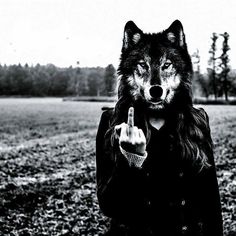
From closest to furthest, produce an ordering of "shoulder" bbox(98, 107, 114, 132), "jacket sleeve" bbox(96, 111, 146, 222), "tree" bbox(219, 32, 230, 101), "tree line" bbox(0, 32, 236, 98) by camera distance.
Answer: "jacket sleeve" bbox(96, 111, 146, 222) → "shoulder" bbox(98, 107, 114, 132) → "tree" bbox(219, 32, 230, 101) → "tree line" bbox(0, 32, 236, 98)

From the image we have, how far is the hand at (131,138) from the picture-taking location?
6.02 ft

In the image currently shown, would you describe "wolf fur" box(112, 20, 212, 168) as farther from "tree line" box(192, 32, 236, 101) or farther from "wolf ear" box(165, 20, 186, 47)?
"tree line" box(192, 32, 236, 101)

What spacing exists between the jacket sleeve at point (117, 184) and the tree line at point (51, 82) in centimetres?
7425

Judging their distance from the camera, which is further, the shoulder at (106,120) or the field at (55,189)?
the field at (55,189)

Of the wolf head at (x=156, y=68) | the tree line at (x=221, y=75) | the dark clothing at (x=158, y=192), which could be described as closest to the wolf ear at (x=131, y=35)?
the wolf head at (x=156, y=68)

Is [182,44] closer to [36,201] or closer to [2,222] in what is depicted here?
[2,222]

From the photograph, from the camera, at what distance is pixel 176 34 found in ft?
7.57

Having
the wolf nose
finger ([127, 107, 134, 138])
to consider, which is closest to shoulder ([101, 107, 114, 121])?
the wolf nose

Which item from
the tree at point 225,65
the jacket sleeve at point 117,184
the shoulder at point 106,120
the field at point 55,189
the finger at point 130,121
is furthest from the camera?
the tree at point 225,65

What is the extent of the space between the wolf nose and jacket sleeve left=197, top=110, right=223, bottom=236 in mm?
566

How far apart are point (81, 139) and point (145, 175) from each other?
14.4m

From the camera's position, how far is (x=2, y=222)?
650cm

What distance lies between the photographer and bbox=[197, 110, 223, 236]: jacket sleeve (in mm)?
2166

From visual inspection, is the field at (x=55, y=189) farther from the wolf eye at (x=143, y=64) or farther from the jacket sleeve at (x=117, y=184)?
the wolf eye at (x=143, y=64)
